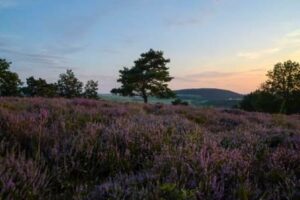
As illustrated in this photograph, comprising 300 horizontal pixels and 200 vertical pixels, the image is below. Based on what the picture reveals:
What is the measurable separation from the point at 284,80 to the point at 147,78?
111ft

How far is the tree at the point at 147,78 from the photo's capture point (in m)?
52.2

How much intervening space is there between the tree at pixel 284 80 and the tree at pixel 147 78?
27.9 meters

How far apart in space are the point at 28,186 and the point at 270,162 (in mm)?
2265

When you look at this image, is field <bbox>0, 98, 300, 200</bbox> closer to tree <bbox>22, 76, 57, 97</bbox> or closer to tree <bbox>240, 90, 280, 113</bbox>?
tree <bbox>22, 76, 57, 97</bbox>

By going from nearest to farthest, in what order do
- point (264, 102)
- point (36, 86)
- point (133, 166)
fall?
point (133, 166)
point (36, 86)
point (264, 102)

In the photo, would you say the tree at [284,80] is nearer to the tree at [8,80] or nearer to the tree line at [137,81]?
the tree line at [137,81]

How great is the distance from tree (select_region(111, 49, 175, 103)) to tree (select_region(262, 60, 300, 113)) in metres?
27.9

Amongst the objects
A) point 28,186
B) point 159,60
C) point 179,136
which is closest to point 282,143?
point 179,136

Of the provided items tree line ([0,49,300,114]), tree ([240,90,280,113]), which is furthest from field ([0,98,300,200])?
tree ([240,90,280,113])

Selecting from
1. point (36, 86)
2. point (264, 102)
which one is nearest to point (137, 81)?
point (36, 86)

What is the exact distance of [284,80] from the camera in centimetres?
7562

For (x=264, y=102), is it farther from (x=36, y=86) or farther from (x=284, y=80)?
(x=36, y=86)

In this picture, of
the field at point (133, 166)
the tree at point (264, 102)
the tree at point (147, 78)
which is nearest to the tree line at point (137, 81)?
the tree at point (147, 78)

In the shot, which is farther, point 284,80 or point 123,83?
point 284,80
